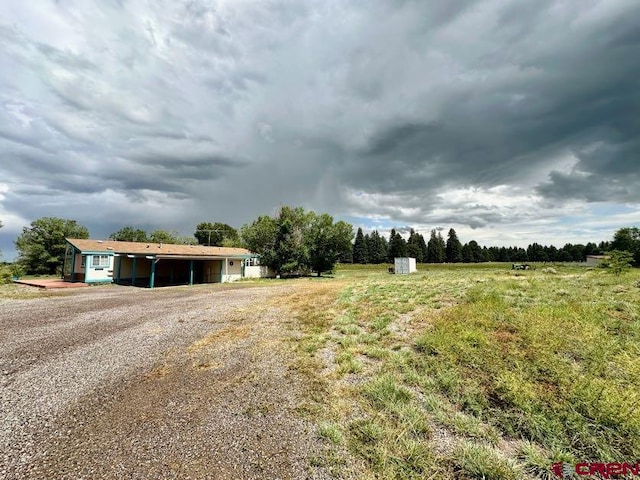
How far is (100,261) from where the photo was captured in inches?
951

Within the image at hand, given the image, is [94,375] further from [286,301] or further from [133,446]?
[286,301]

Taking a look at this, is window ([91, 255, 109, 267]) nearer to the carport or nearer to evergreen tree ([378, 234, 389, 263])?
the carport

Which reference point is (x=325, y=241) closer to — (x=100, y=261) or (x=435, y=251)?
(x=100, y=261)

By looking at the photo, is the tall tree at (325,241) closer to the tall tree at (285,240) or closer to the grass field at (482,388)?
the tall tree at (285,240)

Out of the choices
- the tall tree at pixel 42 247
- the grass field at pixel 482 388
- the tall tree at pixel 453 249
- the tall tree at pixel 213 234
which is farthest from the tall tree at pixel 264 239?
the tall tree at pixel 453 249

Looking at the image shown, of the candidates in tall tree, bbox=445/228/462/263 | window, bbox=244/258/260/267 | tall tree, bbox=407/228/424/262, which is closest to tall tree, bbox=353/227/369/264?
tall tree, bbox=407/228/424/262

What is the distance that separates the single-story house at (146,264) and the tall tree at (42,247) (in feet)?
39.1

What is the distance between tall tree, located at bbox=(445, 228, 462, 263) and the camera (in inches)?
3499

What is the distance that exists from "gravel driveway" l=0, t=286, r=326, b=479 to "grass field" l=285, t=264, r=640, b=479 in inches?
25.5

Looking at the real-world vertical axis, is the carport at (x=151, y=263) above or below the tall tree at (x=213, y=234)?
below

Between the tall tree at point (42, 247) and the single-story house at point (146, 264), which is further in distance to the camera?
the tall tree at point (42, 247)

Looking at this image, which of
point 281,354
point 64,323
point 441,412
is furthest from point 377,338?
point 64,323

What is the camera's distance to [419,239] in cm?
9275

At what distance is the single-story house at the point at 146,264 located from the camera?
77.2 feet
